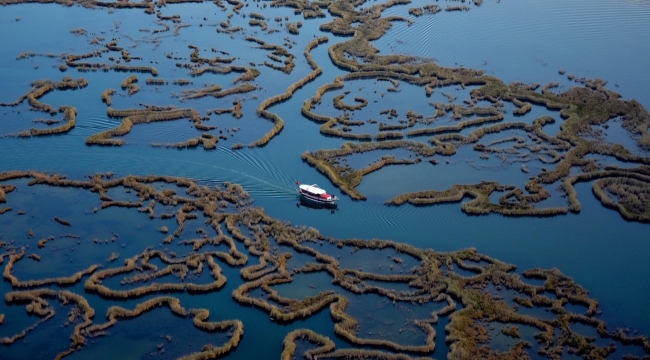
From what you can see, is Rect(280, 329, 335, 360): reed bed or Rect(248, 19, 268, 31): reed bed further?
Rect(248, 19, 268, 31): reed bed

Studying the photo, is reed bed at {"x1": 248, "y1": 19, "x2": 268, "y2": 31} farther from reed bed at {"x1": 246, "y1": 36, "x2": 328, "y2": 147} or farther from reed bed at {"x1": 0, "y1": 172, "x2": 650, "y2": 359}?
reed bed at {"x1": 0, "y1": 172, "x2": 650, "y2": 359}

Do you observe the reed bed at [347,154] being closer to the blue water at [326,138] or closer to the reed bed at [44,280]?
the blue water at [326,138]

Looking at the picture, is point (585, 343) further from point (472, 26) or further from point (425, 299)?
point (472, 26)

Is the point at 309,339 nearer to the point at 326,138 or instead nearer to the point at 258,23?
the point at 326,138

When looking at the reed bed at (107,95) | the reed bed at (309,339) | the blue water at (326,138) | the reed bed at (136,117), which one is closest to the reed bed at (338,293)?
the reed bed at (309,339)

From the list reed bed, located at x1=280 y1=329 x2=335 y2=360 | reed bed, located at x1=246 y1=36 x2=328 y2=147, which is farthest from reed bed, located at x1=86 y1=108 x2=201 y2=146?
reed bed, located at x1=280 y1=329 x2=335 y2=360

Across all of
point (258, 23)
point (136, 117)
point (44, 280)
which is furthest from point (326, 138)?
point (258, 23)
